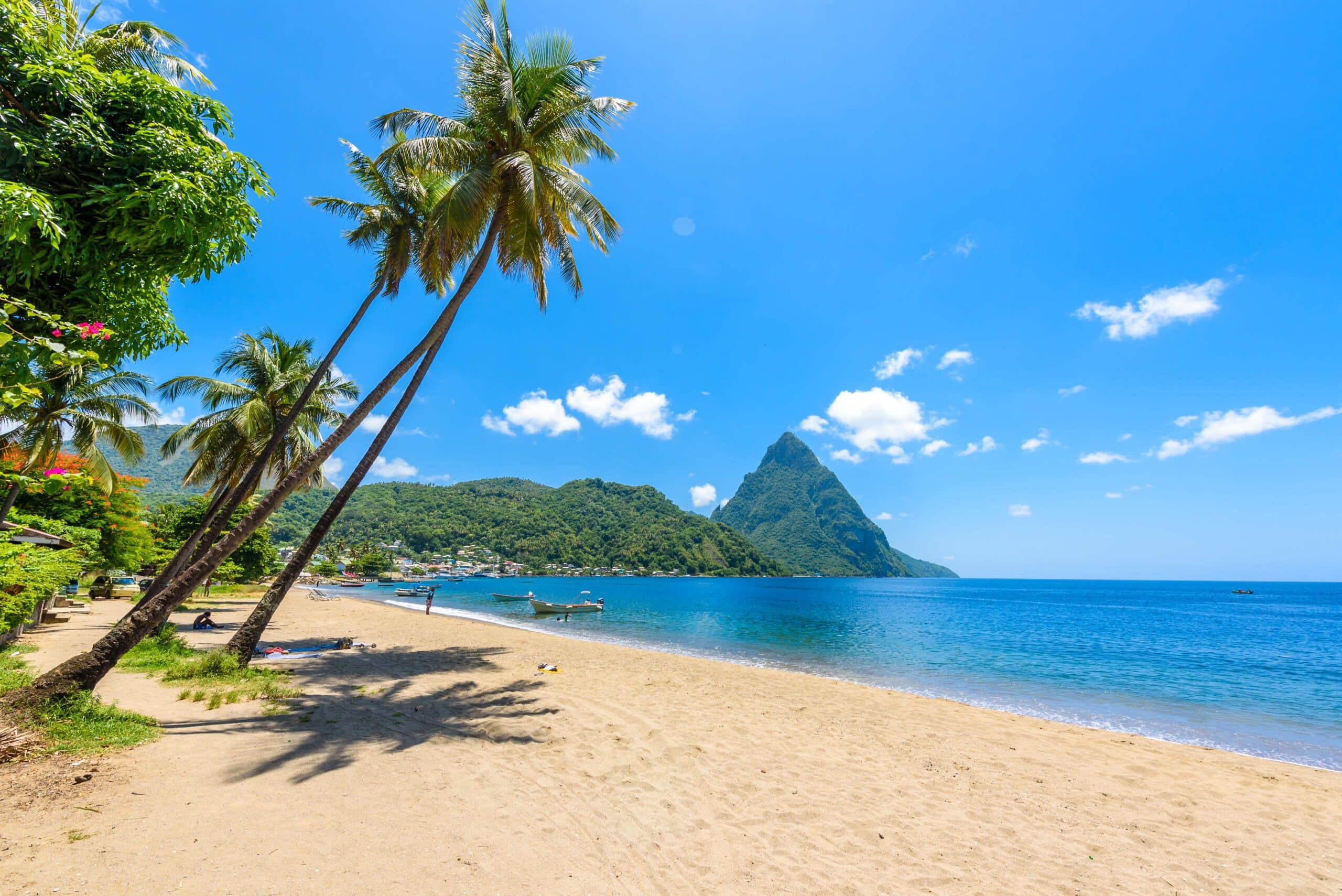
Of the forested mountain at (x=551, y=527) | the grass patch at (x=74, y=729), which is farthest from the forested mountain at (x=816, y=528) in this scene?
the grass patch at (x=74, y=729)

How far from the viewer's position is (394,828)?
14.2 ft

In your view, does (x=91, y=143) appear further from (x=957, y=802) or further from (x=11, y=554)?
(x=957, y=802)

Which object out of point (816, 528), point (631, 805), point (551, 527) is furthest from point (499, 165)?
point (816, 528)

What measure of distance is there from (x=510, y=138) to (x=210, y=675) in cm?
1148

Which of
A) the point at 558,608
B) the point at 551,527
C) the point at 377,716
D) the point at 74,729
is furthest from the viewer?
the point at 551,527

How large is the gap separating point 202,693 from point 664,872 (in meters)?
8.17

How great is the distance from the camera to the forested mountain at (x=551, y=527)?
11612 centimetres

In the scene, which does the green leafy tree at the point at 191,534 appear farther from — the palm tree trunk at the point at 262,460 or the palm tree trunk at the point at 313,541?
the palm tree trunk at the point at 313,541

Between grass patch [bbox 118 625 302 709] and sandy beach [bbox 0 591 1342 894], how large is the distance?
1.30 ft

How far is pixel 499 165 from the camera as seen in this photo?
9625 millimetres

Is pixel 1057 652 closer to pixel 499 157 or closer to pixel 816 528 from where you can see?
pixel 499 157

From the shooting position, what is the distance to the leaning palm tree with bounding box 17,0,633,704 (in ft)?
31.1

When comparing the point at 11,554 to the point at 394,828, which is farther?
the point at 11,554

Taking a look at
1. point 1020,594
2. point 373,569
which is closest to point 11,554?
point 373,569
